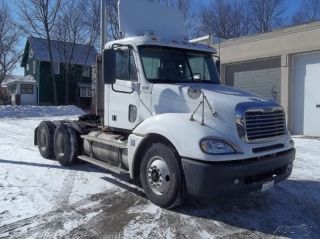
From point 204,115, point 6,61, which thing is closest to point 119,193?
point 204,115

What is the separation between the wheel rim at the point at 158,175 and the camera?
249 inches

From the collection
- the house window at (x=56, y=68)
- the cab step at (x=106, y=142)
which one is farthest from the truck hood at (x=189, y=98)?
the house window at (x=56, y=68)

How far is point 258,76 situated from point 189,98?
12906mm

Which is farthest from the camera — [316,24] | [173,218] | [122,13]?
[316,24]

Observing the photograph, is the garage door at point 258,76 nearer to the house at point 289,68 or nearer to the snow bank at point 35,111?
the house at point 289,68

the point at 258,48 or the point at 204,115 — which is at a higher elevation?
the point at 258,48

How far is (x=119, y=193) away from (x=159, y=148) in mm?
1453

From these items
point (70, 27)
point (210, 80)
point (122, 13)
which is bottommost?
point (210, 80)

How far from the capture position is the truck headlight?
5.72 metres

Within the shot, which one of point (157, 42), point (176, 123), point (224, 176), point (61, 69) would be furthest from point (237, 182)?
point (61, 69)

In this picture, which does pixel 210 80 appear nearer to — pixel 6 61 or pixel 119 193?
pixel 119 193

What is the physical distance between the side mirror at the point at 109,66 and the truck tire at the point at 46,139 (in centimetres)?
379

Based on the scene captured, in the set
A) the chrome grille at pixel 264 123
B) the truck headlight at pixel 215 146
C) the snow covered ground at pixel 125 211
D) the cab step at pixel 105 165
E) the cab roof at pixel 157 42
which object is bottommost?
the snow covered ground at pixel 125 211

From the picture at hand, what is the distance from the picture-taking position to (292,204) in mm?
6867
